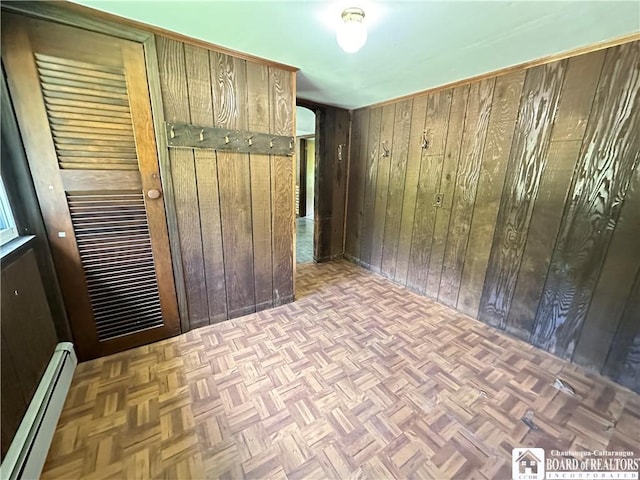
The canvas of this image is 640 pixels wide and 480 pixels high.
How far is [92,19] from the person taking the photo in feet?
4.42

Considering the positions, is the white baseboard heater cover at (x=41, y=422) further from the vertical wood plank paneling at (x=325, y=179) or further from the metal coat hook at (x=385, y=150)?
the metal coat hook at (x=385, y=150)

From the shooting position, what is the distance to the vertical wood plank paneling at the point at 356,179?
3.12m

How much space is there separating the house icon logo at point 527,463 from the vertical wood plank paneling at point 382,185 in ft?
6.82

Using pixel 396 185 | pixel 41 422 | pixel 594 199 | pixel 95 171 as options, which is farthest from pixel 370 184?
pixel 41 422

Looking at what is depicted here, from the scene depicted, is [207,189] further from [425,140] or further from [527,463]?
[527,463]

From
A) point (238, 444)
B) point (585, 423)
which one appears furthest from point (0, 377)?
point (585, 423)

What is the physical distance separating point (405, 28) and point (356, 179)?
198 cm

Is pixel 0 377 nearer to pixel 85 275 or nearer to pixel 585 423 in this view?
pixel 85 275

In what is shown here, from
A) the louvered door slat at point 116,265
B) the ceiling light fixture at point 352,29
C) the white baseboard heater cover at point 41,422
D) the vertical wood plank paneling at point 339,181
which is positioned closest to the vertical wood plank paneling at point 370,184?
the vertical wood plank paneling at point 339,181

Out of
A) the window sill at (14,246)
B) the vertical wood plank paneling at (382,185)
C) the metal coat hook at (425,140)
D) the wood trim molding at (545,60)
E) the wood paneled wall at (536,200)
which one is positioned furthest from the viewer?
the vertical wood plank paneling at (382,185)

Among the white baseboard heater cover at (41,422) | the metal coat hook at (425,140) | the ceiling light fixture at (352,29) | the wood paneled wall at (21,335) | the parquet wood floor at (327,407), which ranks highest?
the ceiling light fixture at (352,29)

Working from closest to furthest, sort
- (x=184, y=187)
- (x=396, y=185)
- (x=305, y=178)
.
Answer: (x=184, y=187)
(x=396, y=185)
(x=305, y=178)

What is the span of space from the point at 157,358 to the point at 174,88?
1.77m

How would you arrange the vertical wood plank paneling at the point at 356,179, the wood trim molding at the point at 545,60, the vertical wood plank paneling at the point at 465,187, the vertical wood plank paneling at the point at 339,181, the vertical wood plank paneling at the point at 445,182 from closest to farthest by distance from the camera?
1. the wood trim molding at the point at 545,60
2. the vertical wood plank paneling at the point at 465,187
3. the vertical wood plank paneling at the point at 445,182
4. the vertical wood plank paneling at the point at 356,179
5. the vertical wood plank paneling at the point at 339,181
